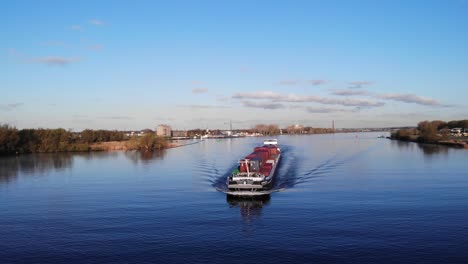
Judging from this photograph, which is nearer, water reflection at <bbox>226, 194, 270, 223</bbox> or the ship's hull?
water reflection at <bbox>226, 194, 270, 223</bbox>

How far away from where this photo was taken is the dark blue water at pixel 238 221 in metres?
21.6

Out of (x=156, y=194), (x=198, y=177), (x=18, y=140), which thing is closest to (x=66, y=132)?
(x=18, y=140)

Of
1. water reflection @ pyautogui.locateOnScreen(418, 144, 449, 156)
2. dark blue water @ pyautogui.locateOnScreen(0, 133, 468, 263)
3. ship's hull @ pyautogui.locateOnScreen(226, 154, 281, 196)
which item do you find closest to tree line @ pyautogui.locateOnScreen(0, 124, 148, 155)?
dark blue water @ pyautogui.locateOnScreen(0, 133, 468, 263)

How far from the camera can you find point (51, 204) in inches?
1409

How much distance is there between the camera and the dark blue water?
2158 cm

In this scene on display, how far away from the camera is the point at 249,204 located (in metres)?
34.6

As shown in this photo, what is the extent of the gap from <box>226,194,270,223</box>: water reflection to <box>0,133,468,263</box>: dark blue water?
0.08 metres

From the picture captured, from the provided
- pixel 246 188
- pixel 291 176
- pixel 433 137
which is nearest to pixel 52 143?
pixel 291 176

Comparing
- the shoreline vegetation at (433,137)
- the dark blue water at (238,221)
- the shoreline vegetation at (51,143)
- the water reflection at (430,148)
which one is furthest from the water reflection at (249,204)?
the shoreline vegetation at (51,143)

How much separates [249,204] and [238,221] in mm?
6122

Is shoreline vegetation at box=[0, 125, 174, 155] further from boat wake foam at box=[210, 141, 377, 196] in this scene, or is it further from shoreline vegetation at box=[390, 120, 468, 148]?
shoreline vegetation at box=[390, 120, 468, 148]

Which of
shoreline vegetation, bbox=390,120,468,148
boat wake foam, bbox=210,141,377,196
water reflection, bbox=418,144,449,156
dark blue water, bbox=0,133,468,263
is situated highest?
shoreline vegetation, bbox=390,120,468,148

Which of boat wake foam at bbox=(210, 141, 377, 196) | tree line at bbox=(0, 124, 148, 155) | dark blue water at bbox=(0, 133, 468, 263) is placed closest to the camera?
dark blue water at bbox=(0, 133, 468, 263)

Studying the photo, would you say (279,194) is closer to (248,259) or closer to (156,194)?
(156,194)
